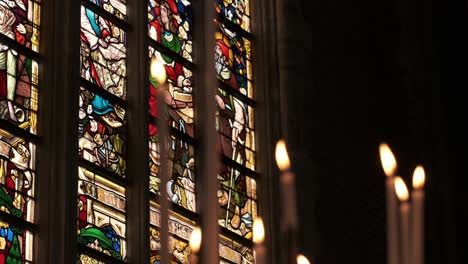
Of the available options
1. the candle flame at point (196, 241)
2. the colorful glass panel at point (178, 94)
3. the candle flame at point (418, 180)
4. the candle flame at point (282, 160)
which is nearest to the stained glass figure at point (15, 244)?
the colorful glass panel at point (178, 94)

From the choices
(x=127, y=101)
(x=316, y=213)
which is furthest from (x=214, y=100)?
(x=316, y=213)

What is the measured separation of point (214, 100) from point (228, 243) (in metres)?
5.37

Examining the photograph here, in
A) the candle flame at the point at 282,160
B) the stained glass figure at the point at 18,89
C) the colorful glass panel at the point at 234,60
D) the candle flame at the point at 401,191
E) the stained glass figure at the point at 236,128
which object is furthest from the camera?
the colorful glass panel at the point at 234,60

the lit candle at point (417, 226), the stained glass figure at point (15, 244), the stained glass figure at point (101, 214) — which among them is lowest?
the lit candle at point (417, 226)

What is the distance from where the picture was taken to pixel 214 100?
6.55 ft

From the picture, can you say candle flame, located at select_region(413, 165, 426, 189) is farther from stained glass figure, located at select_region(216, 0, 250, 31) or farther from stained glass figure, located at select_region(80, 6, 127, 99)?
stained glass figure, located at select_region(216, 0, 250, 31)

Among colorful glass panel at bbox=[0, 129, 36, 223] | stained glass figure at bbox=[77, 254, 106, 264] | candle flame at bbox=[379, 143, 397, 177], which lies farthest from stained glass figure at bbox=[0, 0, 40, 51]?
candle flame at bbox=[379, 143, 397, 177]

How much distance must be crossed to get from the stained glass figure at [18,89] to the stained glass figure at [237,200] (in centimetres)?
158

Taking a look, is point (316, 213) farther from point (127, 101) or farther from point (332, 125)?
point (127, 101)

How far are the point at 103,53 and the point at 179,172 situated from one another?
2.85 feet

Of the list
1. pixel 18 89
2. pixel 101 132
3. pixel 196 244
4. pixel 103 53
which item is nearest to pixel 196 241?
pixel 196 244

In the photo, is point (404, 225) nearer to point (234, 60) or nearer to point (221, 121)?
point (221, 121)

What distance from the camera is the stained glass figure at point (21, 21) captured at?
6090 mm

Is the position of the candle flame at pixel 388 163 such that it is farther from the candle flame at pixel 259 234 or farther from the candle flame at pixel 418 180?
the candle flame at pixel 259 234
